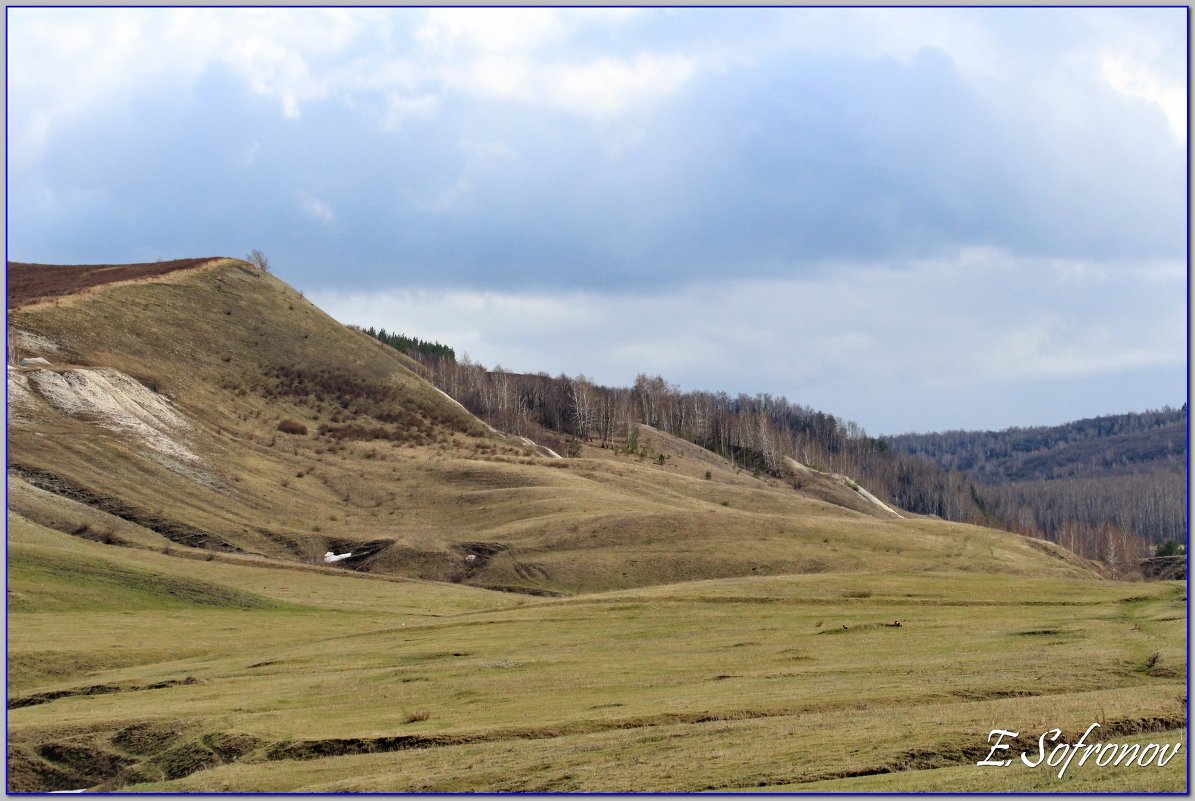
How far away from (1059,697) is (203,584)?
60331 mm

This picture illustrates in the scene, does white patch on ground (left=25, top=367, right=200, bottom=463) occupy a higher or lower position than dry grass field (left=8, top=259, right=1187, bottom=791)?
higher

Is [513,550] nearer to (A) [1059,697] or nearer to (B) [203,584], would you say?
(B) [203,584]

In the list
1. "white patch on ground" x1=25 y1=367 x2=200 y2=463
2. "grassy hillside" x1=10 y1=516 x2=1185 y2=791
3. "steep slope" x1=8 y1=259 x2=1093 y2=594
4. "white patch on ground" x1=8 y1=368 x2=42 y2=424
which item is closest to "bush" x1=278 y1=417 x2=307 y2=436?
"steep slope" x1=8 y1=259 x2=1093 y2=594

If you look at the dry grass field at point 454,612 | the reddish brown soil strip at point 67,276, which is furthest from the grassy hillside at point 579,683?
the reddish brown soil strip at point 67,276

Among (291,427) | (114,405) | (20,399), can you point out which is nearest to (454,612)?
(20,399)

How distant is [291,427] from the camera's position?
488 feet

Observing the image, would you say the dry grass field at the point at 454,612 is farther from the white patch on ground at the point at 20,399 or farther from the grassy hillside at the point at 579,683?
the white patch on ground at the point at 20,399

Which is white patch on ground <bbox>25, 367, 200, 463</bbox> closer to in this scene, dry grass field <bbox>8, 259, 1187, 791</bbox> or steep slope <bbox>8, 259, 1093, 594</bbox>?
steep slope <bbox>8, 259, 1093, 594</bbox>

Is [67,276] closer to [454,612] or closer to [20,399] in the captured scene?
[20,399]

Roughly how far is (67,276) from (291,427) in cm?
6077

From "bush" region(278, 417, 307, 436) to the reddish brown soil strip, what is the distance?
125ft

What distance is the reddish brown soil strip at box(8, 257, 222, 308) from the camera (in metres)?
165

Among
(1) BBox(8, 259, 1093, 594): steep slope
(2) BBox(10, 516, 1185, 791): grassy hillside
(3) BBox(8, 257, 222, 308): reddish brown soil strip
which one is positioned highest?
(3) BBox(8, 257, 222, 308): reddish brown soil strip

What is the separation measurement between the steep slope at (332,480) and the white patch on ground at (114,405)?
288 millimetres
